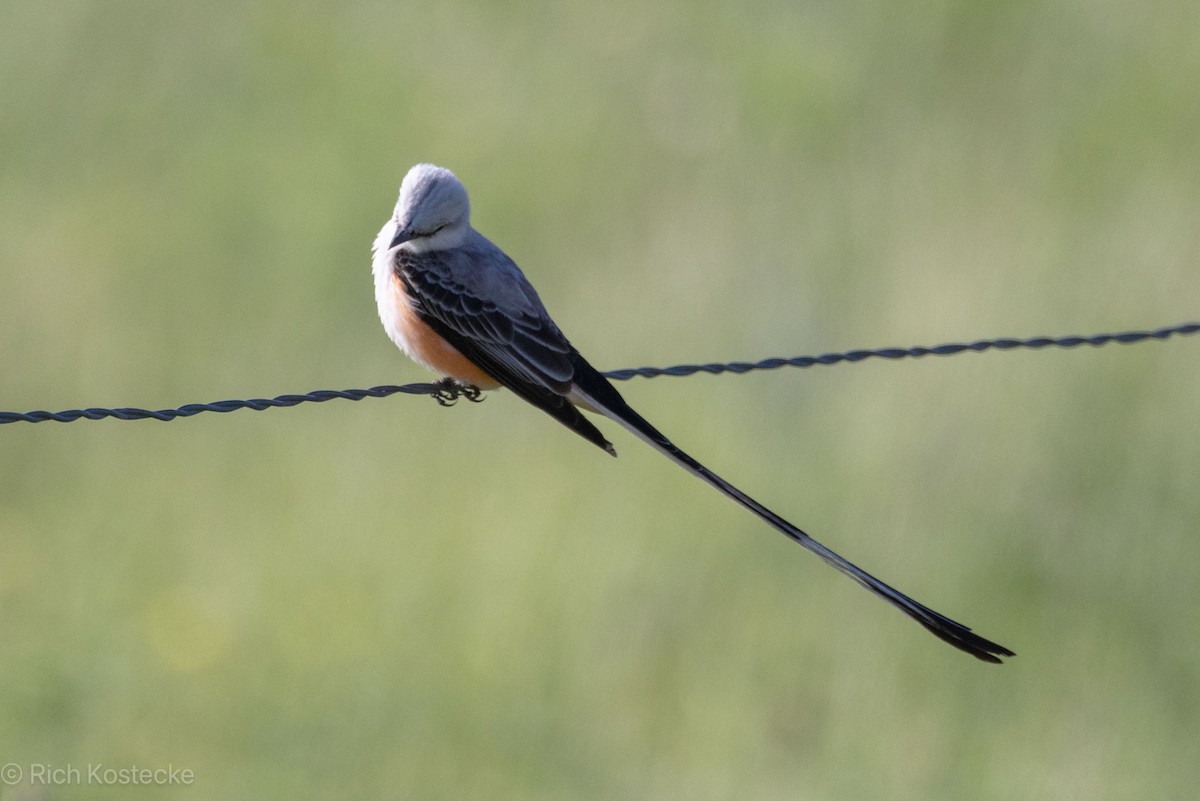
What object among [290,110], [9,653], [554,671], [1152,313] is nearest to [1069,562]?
[1152,313]

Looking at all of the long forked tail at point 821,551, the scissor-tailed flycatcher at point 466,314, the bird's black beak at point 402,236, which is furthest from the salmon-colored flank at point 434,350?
the long forked tail at point 821,551

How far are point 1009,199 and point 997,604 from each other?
2.48 m

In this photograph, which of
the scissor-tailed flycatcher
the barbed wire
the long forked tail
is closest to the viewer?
the barbed wire

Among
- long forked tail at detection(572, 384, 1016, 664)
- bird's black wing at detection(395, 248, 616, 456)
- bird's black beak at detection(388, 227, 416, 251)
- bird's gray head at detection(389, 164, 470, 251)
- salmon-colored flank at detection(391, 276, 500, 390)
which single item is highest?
bird's gray head at detection(389, 164, 470, 251)

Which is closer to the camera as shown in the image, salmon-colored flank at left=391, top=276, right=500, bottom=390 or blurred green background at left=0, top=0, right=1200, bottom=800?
salmon-colored flank at left=391, top=276, right=500, bottom=390

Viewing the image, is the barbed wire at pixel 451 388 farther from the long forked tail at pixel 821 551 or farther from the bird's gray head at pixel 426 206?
the bird's gray head at pixel 426 206

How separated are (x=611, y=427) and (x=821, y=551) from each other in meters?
2.37

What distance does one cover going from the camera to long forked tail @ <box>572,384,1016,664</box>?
3.53m

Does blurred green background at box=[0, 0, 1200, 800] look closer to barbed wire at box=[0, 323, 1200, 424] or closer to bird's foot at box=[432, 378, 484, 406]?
bird's foot at box=[432, 378, 484, 406]

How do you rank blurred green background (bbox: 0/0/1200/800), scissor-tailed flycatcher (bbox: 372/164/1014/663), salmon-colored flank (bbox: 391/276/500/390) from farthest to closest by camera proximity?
blurred green background (bbox: 0/0/1200/800) < salmon-colored flank (bbox: 391/276/500/390) < scissor-tailed flycatcher (bbox: 372/164/1014/663)

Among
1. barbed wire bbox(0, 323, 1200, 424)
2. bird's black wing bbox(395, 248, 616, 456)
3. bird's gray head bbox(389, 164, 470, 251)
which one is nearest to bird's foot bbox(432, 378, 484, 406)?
barbed wire bbox(0, 323, 1200, 424)

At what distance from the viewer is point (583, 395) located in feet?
14.4

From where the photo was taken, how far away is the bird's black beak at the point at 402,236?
466cm

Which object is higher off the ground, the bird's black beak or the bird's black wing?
the bird's black beak
